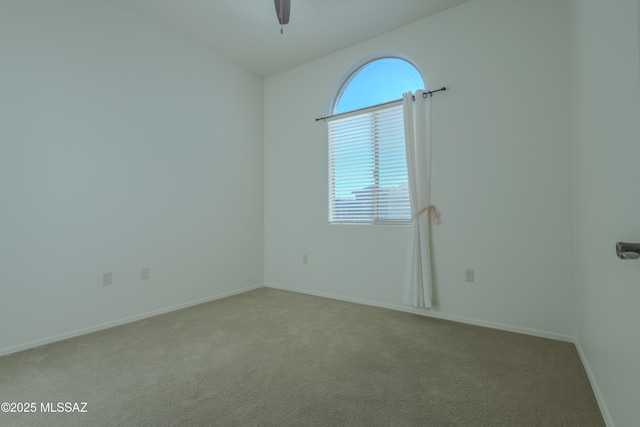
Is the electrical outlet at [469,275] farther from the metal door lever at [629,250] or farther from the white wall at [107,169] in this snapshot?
the white wall at [107,169]

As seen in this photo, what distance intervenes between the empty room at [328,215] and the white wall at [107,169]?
0.05 feet

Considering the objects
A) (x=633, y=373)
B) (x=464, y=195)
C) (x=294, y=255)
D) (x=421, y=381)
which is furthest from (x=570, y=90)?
(x=294, y=255)

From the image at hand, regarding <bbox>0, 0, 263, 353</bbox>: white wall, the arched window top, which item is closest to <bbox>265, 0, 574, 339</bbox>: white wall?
the arched window top

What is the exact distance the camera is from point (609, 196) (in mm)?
1287

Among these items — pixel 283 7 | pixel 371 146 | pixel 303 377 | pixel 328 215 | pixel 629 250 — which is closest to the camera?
pixel 629 250

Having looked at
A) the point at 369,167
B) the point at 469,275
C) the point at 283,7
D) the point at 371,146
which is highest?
the point at 283,7

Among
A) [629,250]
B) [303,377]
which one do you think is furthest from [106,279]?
[629,250]

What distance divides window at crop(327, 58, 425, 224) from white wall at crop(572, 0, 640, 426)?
4.60 feet

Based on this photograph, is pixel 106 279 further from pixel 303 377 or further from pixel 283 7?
pixel 283 7

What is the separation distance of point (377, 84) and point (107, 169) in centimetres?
282

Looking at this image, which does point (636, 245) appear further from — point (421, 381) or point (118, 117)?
point (118, 117)

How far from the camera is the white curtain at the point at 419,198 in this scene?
2672mm

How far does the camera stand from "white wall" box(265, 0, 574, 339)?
222 centimetres

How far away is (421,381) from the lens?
160 centimetres
